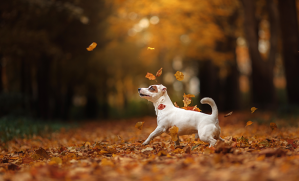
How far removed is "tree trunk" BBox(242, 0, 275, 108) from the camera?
11.7 m

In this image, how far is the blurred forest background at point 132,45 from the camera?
37.3ft

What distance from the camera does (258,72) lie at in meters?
12.6

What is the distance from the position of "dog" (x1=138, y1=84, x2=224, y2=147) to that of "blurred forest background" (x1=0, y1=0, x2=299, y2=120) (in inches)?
240

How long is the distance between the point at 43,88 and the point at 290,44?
39.6ft

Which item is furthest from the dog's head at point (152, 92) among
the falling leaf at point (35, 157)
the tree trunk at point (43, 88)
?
the tree trunk at point (43, 88)

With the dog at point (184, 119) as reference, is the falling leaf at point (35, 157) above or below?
below

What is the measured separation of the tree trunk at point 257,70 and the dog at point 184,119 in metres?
8.44

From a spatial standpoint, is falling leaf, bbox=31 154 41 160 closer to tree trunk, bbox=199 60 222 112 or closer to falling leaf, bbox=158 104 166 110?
falling leaf, bbox=158 104 166 110

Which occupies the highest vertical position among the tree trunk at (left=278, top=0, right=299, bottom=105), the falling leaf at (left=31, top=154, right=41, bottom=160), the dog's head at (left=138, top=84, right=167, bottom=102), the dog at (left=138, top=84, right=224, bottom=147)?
the tree trunk at (left=278, top=0, right=299, bottom=105)

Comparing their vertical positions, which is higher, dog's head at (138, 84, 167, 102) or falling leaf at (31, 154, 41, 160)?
dog's head at (138, 84, 167, 102)

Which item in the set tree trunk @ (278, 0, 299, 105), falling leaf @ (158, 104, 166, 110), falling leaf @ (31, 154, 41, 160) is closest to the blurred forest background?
tree trunk @ (278, 0, 299, 105)

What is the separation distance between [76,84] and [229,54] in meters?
10.4

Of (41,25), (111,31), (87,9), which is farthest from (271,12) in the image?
(41,25)

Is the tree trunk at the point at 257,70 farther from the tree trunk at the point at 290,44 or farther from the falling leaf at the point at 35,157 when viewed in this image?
the falling leaf at the point at 35,157
